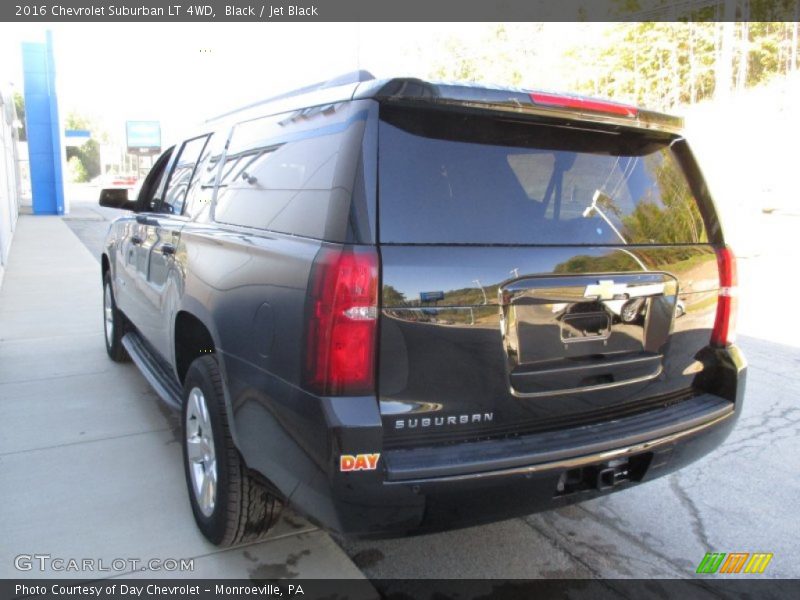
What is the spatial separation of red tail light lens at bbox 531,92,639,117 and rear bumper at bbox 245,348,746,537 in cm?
122

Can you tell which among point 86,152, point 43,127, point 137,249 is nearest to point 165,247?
point 137,249

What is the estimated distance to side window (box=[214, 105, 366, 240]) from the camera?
224 centimetres

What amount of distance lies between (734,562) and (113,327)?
16.5 ft

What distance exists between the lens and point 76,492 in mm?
3484

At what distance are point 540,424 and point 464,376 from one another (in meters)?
0.41

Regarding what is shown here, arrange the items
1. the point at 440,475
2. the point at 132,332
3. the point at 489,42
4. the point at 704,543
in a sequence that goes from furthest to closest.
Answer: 1. the point at 489,42
2. the point at 132,332
3. the point at 704,543
4. the point at 440,475

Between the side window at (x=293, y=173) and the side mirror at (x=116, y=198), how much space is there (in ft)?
7.68

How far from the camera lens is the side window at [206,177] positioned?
11.4 feet

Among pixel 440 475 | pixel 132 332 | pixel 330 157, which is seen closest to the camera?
pixel 440 475

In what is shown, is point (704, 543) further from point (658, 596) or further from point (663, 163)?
point (663, 163)

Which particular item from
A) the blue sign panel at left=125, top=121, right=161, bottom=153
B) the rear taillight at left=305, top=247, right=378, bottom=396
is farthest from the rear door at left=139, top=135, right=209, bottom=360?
the blue sign panel at left=125, top=121, right=161, bottom=153

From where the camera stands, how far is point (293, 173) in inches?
102

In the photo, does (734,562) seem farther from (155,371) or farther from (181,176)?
(181,176)

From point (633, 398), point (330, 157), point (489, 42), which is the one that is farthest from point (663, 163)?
point (489, 42)
